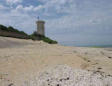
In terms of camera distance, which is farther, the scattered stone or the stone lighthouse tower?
the stone lighthouse tower

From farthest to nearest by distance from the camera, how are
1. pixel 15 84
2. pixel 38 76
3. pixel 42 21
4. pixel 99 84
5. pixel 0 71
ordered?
pixel 42 21 → pixel 0 71 → pixel 38 76 → pixel 15 84 → pixel 99 84

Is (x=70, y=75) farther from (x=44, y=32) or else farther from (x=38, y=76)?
(x=44, y=32)

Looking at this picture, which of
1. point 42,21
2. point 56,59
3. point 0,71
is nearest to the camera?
point 0,71

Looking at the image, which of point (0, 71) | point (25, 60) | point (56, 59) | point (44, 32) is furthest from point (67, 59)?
point (44, 32)

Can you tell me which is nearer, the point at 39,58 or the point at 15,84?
the point at 15,84

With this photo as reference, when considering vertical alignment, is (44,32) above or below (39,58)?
above

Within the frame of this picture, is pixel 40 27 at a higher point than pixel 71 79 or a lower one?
higher

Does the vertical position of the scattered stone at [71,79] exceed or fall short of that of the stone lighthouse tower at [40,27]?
it falls short

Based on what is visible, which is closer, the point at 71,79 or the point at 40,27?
the point at 71,79

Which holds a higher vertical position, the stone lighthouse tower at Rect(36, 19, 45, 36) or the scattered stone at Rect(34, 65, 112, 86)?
the stone lighthouse tower at Rect(36, 19, 45, 36)

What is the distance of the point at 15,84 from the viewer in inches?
186

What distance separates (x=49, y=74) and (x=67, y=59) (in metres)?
2.56

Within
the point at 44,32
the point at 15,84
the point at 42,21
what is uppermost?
the point at 42,21

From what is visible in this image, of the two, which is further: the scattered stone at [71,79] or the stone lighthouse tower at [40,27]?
the stone lighthouse tower at [40,27]
